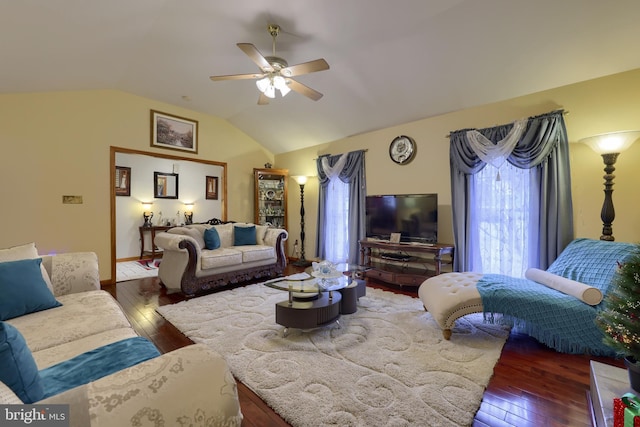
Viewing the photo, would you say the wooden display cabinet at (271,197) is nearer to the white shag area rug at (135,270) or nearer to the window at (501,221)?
the white shag area rug at (135,270)

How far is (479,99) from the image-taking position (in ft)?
11.8

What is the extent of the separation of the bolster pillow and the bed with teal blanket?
5cm

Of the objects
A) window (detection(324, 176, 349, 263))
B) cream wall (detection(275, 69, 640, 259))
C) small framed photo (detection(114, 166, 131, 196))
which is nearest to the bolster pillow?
cream wall (detection(275, 69, 640, 259))

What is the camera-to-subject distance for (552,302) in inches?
88.3

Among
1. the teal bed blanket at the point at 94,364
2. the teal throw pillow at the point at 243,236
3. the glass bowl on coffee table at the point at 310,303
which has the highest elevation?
the teal throw pillow at the point at 243,236

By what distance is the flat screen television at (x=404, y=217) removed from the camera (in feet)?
12.9

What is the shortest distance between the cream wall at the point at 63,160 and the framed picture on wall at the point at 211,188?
267 cm

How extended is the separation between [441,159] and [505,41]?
1.58 meters

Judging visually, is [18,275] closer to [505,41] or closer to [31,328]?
[31,328]

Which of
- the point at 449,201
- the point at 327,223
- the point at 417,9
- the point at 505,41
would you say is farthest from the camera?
the point at 327,223

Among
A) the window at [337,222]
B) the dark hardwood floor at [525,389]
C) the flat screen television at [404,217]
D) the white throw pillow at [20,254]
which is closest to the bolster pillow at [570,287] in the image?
the dark hardwood floor at [525,389]

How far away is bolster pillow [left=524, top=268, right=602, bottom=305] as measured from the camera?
7.07ft

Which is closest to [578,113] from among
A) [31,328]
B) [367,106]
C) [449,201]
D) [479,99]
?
[479,99]

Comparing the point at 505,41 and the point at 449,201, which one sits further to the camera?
the point at 449,201
